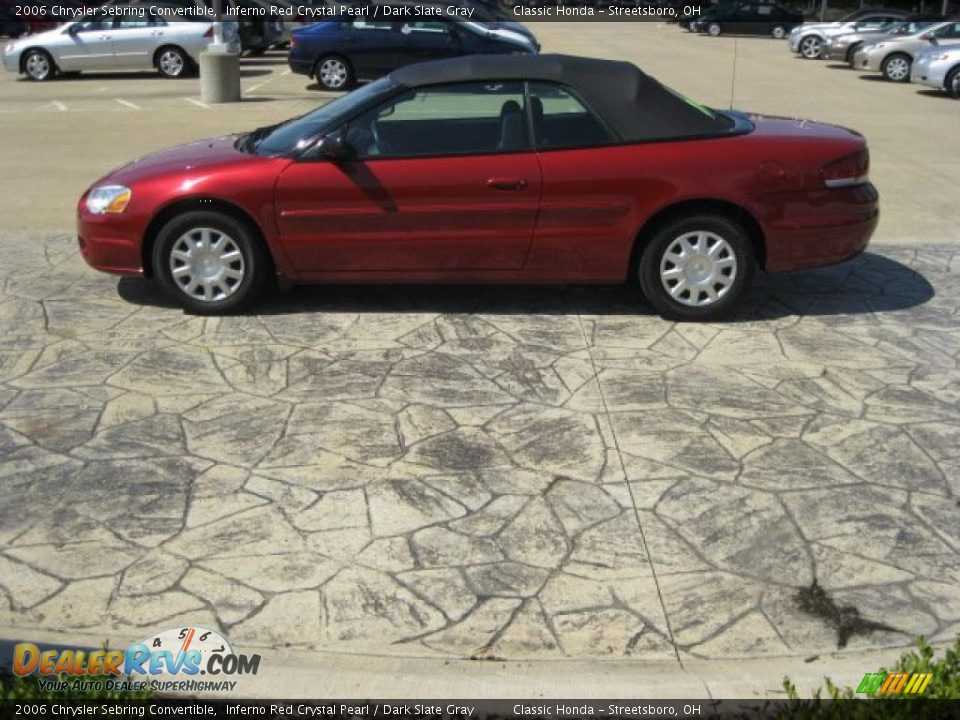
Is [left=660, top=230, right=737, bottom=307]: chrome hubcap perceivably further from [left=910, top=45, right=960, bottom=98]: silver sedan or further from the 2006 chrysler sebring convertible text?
[left=910, top=45, right=960, bottom=98]: silver sedan

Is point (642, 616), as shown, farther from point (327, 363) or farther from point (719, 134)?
point (719, 134)

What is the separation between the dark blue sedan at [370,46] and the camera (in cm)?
1958

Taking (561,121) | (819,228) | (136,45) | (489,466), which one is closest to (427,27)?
(136,45)

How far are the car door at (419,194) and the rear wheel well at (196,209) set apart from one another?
0.20 meters

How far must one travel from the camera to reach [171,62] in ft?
70.7

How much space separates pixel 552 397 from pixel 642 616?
198 cm

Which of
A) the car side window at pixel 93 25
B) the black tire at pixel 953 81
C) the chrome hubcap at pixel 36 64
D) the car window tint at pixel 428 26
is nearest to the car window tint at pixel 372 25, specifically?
the car window tint at pixel 428 26

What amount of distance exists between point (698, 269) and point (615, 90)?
3.94 ft

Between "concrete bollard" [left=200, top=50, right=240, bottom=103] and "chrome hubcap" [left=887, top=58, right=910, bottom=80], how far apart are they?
42.6ft

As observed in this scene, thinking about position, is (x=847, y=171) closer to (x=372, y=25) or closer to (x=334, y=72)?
(x=372, y=25)

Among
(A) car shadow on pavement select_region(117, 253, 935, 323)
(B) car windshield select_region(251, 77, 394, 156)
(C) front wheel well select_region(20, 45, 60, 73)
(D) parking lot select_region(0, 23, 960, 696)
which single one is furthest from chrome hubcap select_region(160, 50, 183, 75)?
(B) car windshield select_region(251, 77, 394, 156)

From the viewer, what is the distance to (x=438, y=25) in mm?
19734

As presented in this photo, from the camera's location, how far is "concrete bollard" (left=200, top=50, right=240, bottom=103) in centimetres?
1720

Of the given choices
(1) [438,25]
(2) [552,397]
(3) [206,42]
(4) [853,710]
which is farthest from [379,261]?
(3) [206,42]
